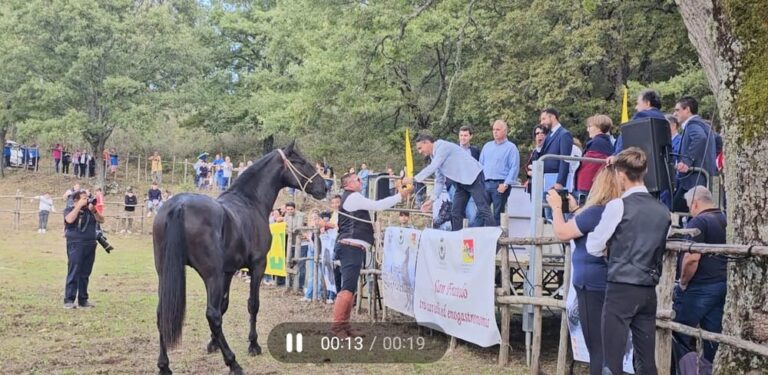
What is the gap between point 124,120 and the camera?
37312 mm

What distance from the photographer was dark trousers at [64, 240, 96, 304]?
37.7ft

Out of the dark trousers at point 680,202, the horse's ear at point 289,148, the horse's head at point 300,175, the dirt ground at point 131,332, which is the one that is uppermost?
the horse's ear at point 289,148

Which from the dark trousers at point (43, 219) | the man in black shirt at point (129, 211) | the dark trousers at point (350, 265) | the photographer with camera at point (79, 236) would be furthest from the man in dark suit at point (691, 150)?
the dark trousers at point (43, 219)

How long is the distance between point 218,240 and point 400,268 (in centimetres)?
318

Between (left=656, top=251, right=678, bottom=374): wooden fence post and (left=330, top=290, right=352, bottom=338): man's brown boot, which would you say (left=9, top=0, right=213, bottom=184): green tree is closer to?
(left=330, top=290, right=352, bottom=338): man's brown boot

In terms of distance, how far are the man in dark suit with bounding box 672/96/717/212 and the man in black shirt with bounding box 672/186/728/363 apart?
134 cm

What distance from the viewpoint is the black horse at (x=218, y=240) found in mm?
6875

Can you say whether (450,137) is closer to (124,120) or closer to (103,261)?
(103,261)

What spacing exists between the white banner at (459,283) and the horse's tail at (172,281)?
294 centimetres

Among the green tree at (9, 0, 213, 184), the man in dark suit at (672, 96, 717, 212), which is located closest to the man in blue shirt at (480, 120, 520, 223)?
the man in dark suit at (672, 96, 717, 212)

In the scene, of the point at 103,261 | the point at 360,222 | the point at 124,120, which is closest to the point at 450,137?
the point at 103,261

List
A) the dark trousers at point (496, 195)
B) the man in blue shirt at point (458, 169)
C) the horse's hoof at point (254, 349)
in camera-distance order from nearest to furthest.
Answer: the horse's hoof at point (254, 349)
the man in blue shirt at point (458, 169)
the dark trousers at point (496, 195)

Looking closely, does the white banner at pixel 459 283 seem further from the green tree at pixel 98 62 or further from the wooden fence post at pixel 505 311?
the green tree at pixel 98 62

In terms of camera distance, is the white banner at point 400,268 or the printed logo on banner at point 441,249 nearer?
the printed logo on banner at point 441,249
